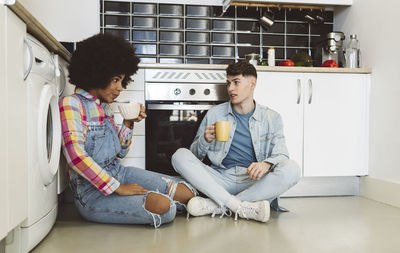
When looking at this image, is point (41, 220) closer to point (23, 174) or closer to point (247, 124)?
point (23, 174)

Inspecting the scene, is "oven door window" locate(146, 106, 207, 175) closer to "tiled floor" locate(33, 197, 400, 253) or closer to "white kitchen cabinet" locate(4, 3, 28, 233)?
"tiled floor" locate(33, 197, 400, 253)

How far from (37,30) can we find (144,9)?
1.73m

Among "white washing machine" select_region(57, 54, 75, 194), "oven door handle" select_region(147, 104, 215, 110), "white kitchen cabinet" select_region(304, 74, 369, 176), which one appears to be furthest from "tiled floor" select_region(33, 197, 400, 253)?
"oven door handle" select_region(147, 104, 215, 110)

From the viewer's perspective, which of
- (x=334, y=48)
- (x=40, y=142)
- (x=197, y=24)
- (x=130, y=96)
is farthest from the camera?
(x=197, y=24)

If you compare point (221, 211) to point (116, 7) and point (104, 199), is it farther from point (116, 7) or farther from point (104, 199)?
point (116, 7)

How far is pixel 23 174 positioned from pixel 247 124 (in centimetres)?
137

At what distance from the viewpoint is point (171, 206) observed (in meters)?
1.97

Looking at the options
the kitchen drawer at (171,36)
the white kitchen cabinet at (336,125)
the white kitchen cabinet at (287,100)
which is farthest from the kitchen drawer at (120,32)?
the white kitchen cabinet at (336,125)

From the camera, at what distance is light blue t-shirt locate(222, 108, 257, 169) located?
2.39 m

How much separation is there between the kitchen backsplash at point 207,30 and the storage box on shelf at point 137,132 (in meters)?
0.59

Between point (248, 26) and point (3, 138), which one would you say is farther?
point (248, 26)

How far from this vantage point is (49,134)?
1.81 m

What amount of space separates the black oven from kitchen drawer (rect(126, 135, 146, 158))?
0.04 m

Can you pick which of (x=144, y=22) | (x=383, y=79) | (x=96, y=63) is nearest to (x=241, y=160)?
(x=96, y=63)
